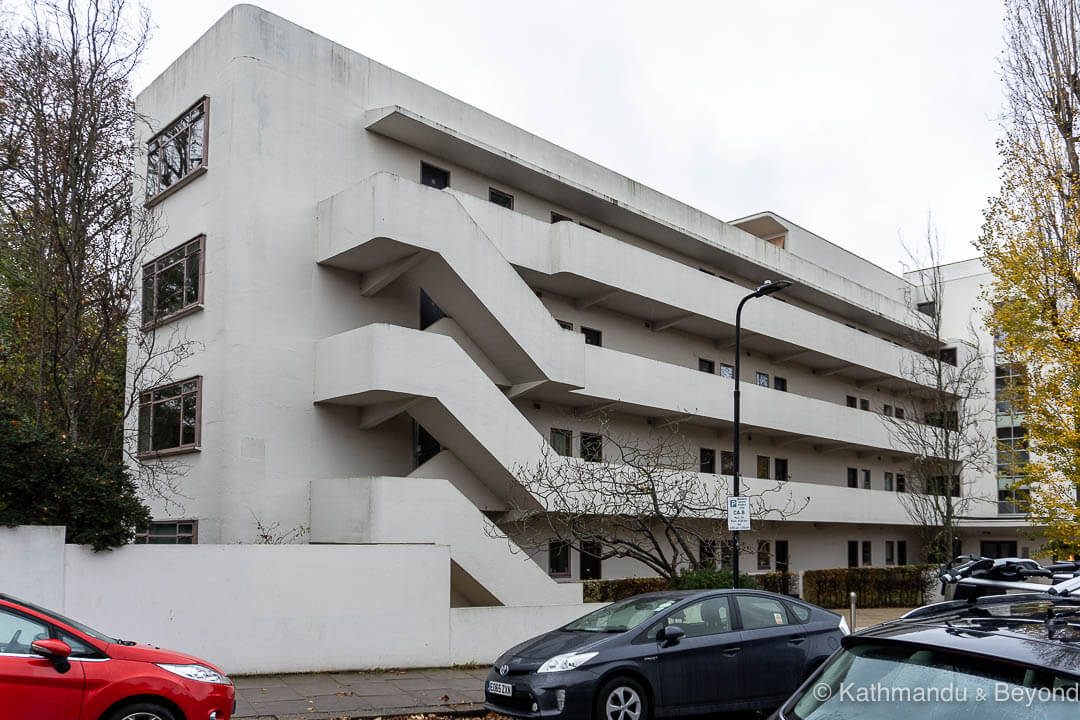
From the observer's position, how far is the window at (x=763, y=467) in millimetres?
32250

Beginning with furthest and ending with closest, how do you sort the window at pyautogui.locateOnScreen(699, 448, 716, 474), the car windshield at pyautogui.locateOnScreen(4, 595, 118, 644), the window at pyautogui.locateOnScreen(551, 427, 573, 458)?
the window at pyautogui.locateOnScreen(699, 448, 716, 474), the window at pyautogui.locateOnScreen(551, 427, 573, 458), the car windshield at pyautogui.locateOnScreen(4, 595, 118, 644)

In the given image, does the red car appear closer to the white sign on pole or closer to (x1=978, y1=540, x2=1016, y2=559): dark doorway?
the white sign on pole

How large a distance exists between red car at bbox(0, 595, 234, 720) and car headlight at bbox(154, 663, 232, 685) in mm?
10

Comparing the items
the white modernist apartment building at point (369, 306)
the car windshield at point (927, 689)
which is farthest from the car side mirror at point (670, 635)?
the white modernist apartment building at point (369, 306)

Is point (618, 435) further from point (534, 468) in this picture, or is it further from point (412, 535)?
point (412, 535)

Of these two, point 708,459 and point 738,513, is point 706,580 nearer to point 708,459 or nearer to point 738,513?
point 738,513

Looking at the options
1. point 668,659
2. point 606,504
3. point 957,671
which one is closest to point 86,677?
point 668,659

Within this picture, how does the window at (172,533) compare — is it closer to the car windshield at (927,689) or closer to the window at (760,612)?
the window at (760,612)

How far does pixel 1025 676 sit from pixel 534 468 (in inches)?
628

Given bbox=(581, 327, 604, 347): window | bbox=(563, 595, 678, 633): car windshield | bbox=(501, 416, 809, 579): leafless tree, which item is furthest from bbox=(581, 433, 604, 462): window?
bbox=(563, 595, 678, 633): car windshield

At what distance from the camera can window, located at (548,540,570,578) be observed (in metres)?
23.7

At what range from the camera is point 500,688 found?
10328 millimetres

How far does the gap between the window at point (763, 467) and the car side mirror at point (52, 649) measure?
1064 inches

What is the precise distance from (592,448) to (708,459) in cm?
637
